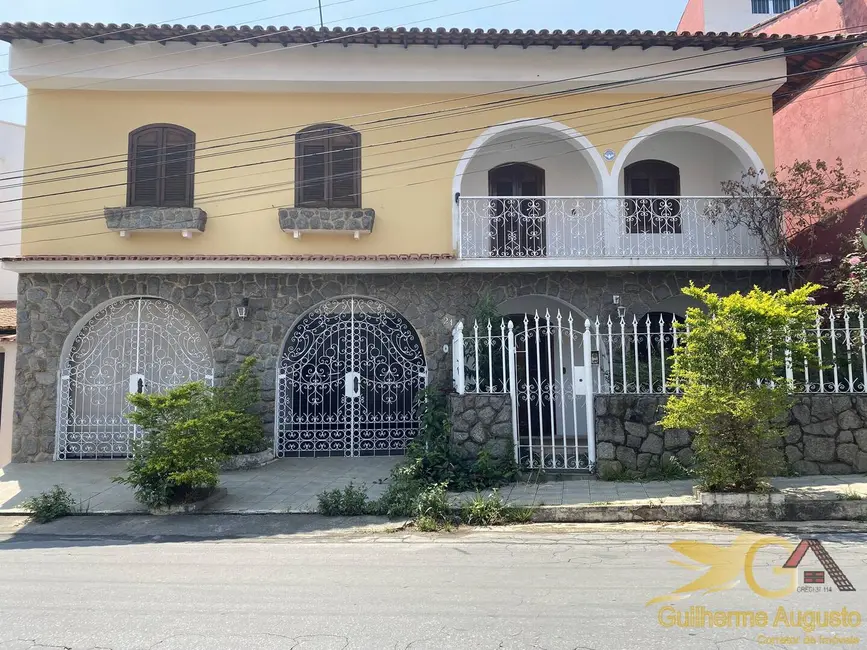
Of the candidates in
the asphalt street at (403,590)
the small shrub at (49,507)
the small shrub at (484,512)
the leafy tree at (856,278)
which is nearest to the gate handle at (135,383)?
the small shrub at (49,507)

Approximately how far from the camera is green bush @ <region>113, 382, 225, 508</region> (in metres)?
7.02

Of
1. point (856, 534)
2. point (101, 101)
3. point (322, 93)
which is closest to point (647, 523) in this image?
point (856, 534)

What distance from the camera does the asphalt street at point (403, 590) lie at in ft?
11.8

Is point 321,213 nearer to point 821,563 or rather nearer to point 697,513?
point 697,513

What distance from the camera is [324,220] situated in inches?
400

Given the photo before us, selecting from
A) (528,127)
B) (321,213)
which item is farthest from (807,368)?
(321,213)

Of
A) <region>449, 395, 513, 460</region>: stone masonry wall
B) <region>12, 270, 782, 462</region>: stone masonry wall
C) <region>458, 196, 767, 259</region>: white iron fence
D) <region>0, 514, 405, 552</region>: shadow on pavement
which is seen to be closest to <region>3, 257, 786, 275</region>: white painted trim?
<region>458, 196, 767, 259</region>: white iron fence

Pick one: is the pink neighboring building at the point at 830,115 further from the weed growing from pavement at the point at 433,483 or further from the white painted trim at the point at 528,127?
the weed growing from pavement at the point at 433,483

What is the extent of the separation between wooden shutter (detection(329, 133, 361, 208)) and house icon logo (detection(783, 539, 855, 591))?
8.11m

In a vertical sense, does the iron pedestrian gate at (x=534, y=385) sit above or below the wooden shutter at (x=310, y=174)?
below

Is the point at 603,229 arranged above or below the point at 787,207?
below

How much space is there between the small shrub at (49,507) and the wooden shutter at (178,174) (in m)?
5.26

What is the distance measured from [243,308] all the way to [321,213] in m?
2.14

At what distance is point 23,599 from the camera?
174 inches
